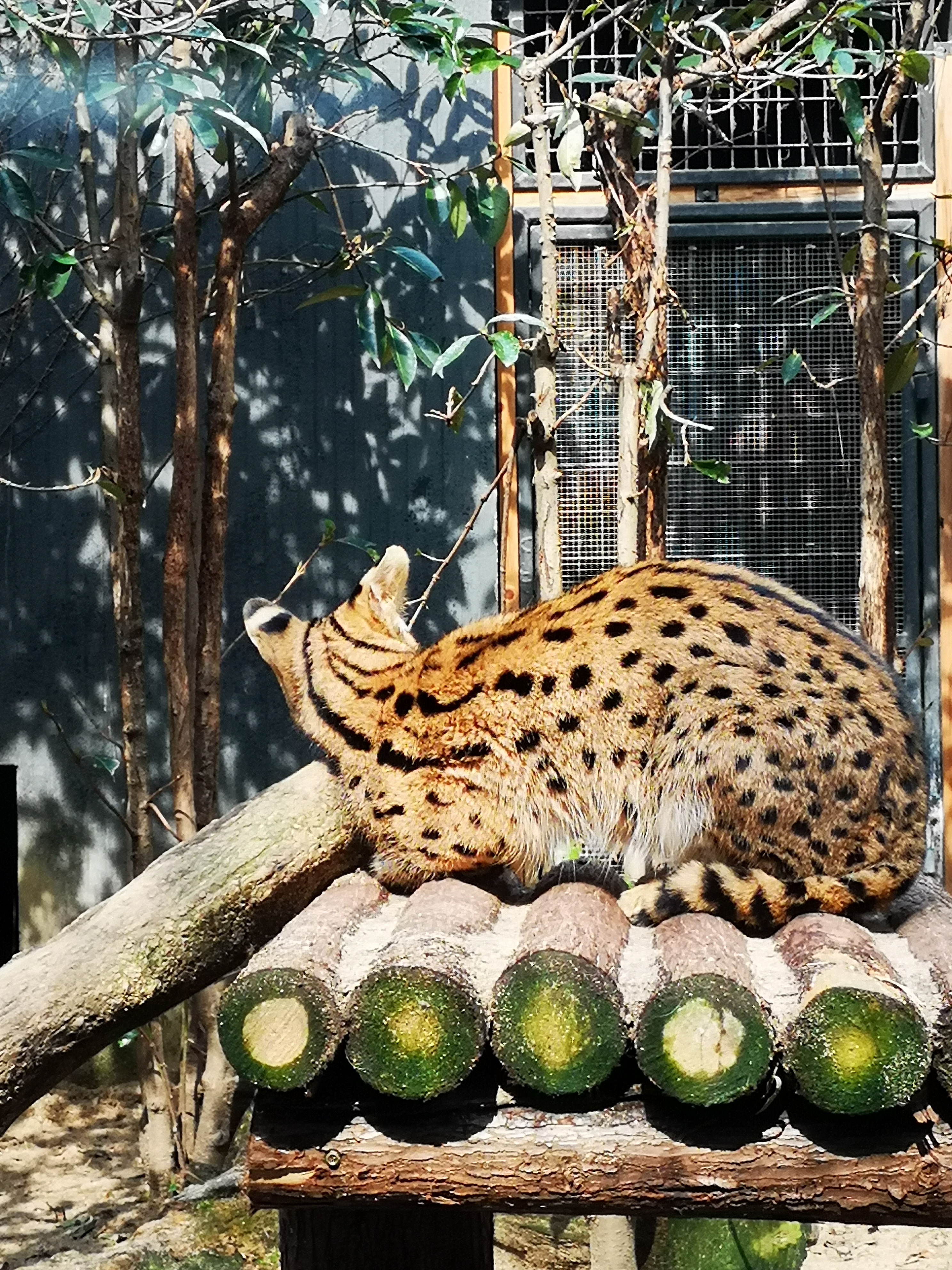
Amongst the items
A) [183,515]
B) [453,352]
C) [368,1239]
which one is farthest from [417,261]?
[368,1239]

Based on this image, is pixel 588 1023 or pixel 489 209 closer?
pixel 588 1023

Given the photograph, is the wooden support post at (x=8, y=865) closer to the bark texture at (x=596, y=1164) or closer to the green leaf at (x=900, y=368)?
the green leaf at (x=900, y=368)

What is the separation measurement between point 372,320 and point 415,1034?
10.1ft

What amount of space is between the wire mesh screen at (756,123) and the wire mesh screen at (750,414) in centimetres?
37

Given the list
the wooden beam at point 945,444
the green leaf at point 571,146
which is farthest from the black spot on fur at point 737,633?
the wooden beam at point 945,444

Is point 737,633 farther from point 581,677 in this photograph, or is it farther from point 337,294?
point 337,294

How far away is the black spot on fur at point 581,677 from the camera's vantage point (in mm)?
3418

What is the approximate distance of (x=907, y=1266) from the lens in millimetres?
5426

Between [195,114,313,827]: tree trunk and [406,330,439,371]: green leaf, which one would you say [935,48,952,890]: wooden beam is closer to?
[406,330,439,371]: green leaf

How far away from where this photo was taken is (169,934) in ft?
11.7

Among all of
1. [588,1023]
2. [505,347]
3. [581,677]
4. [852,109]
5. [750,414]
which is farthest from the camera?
[750,414]

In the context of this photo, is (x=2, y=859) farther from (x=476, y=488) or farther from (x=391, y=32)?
(x=391, y=32)

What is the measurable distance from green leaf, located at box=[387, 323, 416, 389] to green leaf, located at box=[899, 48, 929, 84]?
1786 mm

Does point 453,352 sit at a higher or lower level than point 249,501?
higher
